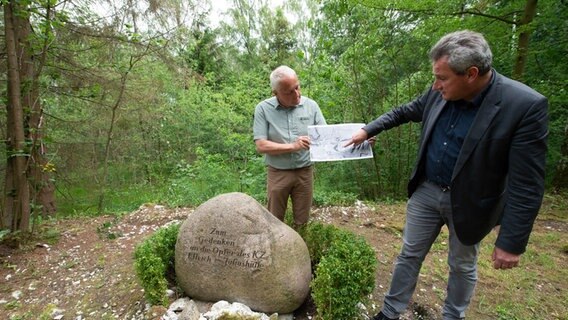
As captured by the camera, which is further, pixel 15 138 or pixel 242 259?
pixel 15 138

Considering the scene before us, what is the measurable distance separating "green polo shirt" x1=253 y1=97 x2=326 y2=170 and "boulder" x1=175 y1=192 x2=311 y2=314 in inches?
18.8

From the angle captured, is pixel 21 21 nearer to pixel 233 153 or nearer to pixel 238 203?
pixel 238 203

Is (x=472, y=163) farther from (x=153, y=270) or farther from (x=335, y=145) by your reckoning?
(x=153, y=270)

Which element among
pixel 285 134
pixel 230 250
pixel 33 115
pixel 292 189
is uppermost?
pixel 33 115

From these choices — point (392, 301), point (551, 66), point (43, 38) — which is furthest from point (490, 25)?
point (43, 38)

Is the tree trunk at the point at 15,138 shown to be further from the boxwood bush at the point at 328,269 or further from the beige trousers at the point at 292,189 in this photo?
the beige trousers at the point at 292,189

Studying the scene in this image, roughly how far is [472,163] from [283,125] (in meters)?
1.45

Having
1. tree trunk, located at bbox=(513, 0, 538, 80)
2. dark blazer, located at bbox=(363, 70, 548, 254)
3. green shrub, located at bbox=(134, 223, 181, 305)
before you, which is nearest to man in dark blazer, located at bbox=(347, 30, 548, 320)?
dark blazer, located at bbox=(363, 70, 548, 254)

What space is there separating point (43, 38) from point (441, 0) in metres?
4.63

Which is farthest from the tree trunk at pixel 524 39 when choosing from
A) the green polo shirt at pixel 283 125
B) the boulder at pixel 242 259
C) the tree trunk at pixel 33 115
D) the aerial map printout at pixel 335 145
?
the tree trunk at pixel 33 115

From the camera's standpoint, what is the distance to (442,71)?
5.60 feet

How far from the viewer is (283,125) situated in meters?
2.75

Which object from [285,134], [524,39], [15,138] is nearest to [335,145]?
[285,134]

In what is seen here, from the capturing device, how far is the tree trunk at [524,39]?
14.0 feet
